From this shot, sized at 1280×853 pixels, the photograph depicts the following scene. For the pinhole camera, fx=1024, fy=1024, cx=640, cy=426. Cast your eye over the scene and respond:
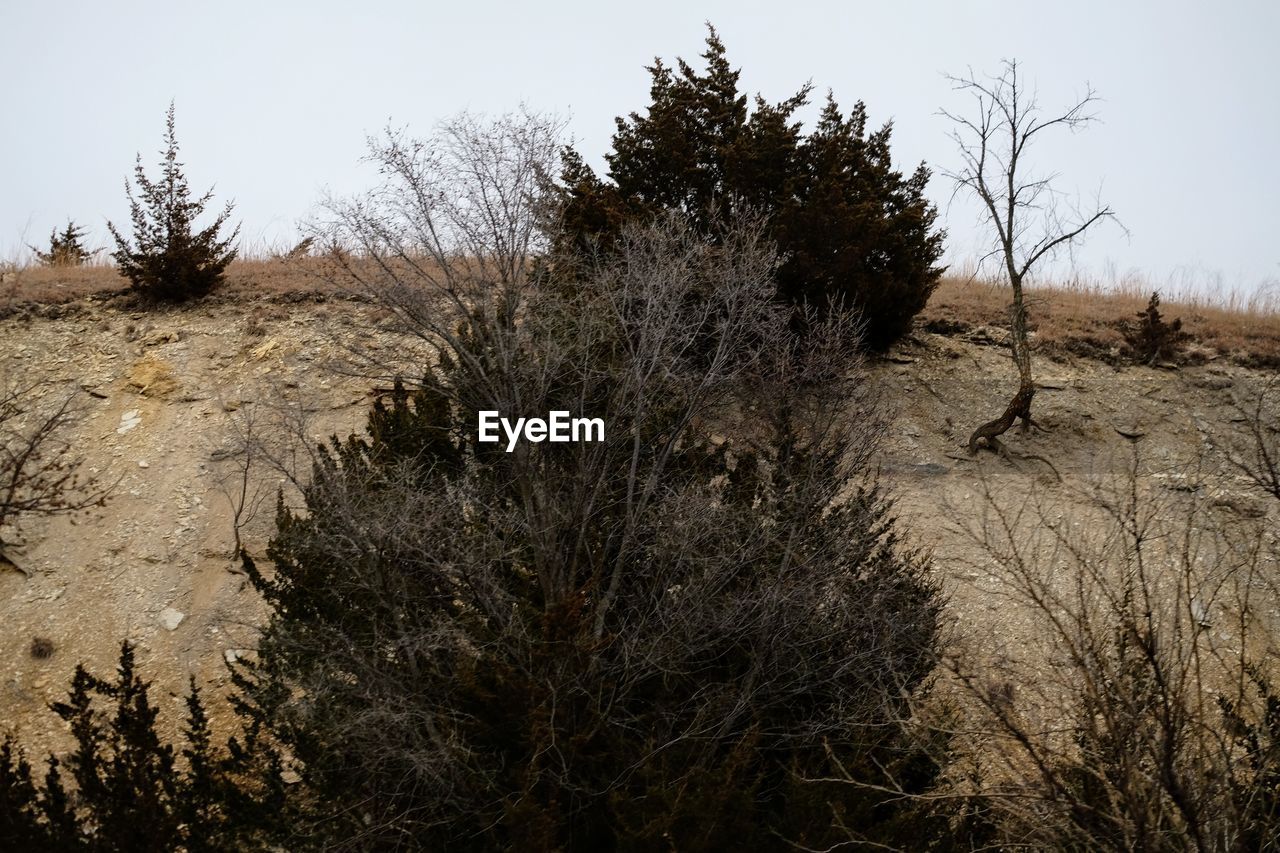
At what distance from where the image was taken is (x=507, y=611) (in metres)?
9.66

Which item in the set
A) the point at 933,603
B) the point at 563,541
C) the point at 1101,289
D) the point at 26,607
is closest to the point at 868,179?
the point at 1101,289

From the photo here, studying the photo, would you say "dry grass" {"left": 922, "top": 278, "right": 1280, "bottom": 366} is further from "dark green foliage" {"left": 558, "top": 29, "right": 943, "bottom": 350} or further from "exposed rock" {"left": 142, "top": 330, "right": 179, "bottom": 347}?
"exposed rock" {"left": 142, "top": 330, "right": 179, "bottom": 347}

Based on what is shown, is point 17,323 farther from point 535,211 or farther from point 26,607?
point 535,211

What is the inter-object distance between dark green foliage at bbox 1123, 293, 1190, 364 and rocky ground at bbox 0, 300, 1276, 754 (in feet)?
1.26

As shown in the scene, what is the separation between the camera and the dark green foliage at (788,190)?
16156mm

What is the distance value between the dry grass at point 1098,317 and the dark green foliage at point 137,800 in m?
14.2

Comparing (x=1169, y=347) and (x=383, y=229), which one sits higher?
(x=383, y=229)

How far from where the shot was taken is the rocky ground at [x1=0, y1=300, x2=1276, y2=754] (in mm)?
12812

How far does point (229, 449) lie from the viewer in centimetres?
1520

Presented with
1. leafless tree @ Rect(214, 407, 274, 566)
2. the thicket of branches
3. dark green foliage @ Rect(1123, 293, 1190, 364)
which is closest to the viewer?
the thicket of branches

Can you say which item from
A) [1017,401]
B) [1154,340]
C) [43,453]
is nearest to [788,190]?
[1017,401]

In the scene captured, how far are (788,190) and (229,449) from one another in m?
9.59

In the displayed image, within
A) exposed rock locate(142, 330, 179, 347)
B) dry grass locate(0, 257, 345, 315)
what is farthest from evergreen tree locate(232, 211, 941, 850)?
dry grass locate(0, 257, 345, 315)

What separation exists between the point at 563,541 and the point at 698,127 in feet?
32.7
